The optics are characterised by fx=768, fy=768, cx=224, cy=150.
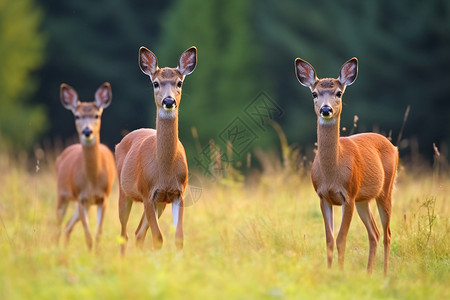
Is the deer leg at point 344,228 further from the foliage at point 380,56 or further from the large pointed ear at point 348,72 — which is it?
the foliage at point 380,56

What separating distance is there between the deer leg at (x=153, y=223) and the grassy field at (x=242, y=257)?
A: 0.56 feet

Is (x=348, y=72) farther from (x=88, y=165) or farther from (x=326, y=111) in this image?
(x=88, y=165)

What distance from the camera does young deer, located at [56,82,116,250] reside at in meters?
8.67

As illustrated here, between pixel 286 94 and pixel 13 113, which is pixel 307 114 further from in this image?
pixel 13 113

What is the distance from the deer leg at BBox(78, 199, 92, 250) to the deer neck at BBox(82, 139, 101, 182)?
37cm

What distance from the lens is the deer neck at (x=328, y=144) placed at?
7011mm

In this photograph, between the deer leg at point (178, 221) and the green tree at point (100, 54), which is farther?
the green tree at point (100, 54)

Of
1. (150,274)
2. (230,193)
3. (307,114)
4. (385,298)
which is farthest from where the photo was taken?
(307,114)

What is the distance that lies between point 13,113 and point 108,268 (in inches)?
983

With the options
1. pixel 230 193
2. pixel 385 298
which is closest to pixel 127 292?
pixel 385 298

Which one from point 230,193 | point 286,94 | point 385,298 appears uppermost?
point 286,94

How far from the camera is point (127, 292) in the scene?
481 cm

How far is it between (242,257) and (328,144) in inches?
56.7

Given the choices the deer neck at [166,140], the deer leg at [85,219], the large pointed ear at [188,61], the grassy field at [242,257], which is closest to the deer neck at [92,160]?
the deer leg at [85,219]
